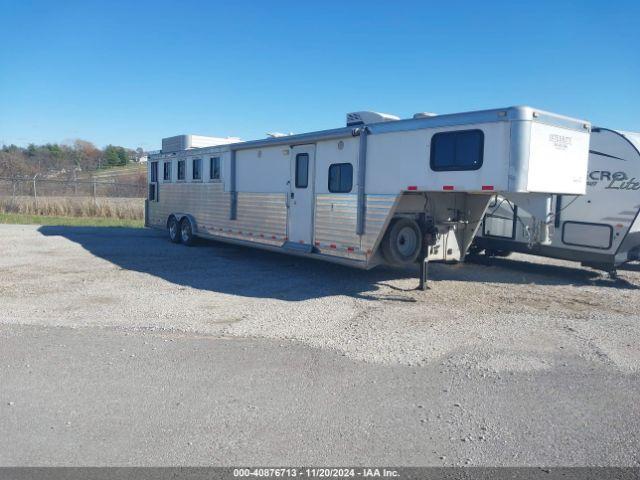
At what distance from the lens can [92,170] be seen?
43938 millimetres

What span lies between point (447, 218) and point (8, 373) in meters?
7.37

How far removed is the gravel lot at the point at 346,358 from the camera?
4.16m

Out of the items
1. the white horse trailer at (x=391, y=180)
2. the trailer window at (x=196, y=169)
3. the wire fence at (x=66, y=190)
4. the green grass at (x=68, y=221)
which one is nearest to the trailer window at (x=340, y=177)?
the white horse trailer at (x=391, y=180)

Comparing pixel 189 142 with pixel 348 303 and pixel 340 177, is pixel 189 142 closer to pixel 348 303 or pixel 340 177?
pixel 340 177

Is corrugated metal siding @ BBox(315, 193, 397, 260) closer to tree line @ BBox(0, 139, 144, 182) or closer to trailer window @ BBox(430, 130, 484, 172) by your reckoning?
trailer window @ BBox(430, 130, 484, 172)

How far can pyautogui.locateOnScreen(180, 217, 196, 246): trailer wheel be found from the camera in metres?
15.7

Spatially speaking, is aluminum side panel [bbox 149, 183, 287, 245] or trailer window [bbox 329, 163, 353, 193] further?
aluminum side panel [bbox 149, 183, 287, 245]

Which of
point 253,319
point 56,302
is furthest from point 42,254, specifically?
point 253,319

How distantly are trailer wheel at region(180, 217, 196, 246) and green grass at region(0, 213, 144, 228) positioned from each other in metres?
7.07

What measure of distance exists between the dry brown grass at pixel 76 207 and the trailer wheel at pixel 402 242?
710 inches

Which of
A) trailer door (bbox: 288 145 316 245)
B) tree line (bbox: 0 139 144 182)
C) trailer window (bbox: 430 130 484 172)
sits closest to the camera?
trailer window (bbox: 430 130 484 172)

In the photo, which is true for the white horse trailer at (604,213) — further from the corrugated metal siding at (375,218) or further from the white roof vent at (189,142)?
the white roof vent at (189,142)

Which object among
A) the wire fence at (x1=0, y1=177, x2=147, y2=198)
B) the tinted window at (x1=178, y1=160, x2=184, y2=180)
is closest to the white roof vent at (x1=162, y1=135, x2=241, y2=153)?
the tinted window at (x1=178, y1=160, x2=184, y2=180)

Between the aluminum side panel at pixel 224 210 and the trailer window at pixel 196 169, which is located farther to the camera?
the trailer window at pixel 196 169
